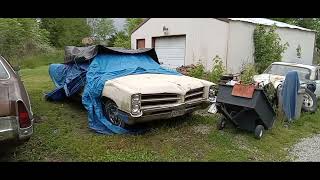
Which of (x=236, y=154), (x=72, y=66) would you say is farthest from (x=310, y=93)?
(x=72, y=66)

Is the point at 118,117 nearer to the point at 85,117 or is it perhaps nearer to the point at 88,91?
the point at 88,91

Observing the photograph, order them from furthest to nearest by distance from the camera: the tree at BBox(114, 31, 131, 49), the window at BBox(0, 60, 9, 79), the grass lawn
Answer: the tree at BBox(114, 31, 131, 49), the grass lawn, the window at BBox(0, 60, 9, 79)

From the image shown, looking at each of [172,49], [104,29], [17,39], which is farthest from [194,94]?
[104,29]

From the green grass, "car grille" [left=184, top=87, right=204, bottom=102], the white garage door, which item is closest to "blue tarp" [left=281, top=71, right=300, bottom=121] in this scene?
"car grille" [left=184, top=87, right=204, bottom=102]

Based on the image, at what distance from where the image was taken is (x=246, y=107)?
19.9ft

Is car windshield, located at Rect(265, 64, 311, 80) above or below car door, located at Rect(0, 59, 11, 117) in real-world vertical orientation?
below

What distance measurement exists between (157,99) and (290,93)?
12.1ft

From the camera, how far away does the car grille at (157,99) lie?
18.6 ft

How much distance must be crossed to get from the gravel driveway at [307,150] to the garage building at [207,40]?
7665mm

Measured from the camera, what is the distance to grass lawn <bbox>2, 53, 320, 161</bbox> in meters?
5.16

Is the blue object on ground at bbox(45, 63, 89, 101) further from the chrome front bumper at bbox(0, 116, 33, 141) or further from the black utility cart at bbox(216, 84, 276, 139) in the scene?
the chrome front bumper at bbox(0, 116, 33, 141)
